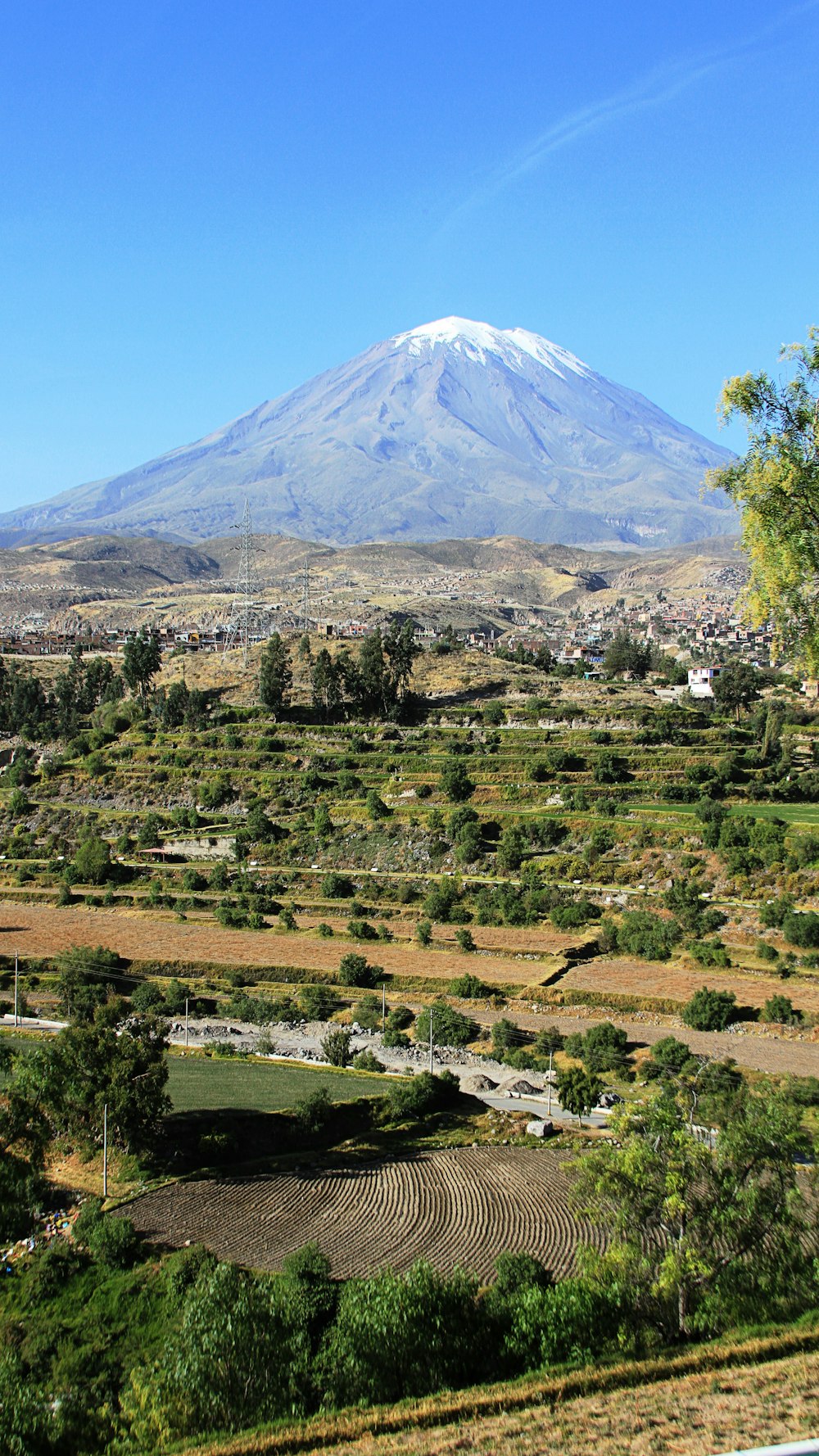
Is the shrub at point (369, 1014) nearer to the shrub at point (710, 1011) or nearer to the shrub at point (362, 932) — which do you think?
the shrub at point (362, 932)

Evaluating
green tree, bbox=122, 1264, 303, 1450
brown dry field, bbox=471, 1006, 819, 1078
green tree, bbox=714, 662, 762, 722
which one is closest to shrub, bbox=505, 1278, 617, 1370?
green tree, bbox=122, 1264, 303, 1450

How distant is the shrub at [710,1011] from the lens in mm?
22609

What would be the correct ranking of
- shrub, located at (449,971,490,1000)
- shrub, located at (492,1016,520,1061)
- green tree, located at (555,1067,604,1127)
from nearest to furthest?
green tree, located at (555,1067,604,1127), shrub, located at (492,1016,520,1061), shrub, located at (449,971,490,1000)

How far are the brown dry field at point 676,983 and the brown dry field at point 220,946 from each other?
1253 mm

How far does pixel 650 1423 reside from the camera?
22.5ft

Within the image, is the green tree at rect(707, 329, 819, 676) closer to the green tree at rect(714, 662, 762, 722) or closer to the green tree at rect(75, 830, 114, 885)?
the green tree at rect(75, 830, 114, 885)

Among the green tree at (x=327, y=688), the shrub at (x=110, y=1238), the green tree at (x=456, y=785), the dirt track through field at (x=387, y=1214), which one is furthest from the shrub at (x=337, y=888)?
the shrub at (x=110, y=1238)

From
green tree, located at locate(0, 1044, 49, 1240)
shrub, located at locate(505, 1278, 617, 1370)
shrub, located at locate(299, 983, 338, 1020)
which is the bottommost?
shrub, located at locate(299, 983, 338, 1020)

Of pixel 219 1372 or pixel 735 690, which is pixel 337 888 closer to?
pixel 735 690

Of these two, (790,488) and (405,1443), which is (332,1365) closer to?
(405,1443)

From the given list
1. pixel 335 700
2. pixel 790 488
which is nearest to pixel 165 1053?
pixel 790 488

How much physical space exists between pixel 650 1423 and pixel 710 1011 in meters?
16.5

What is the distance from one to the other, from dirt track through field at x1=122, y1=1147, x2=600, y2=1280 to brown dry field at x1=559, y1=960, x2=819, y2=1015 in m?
9.53

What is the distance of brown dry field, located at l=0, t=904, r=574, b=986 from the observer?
27422 mm
